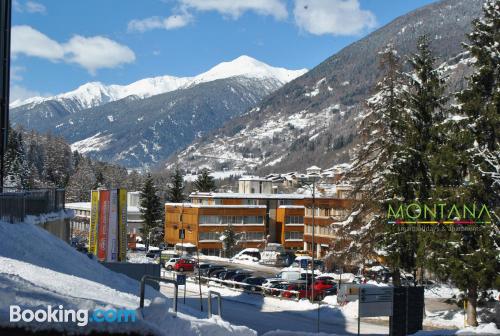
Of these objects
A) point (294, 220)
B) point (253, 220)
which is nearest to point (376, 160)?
point (253, 220)

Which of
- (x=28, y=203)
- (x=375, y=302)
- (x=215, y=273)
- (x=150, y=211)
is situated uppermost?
(x=28, y=203)

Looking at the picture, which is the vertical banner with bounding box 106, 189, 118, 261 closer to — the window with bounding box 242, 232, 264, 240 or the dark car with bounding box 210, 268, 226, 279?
the dark car with bounding box 210, 268, 226, 279

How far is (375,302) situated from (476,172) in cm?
1131

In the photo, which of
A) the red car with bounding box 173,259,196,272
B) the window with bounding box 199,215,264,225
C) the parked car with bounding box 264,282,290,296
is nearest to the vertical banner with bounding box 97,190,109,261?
the parked car with bounding box 264,282,290,296

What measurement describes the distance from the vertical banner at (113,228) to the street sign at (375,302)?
74.1 ft

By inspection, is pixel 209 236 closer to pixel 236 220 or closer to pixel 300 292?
pixel 236 220

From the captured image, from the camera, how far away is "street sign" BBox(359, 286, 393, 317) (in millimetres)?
19438

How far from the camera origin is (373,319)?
34156 millimetres

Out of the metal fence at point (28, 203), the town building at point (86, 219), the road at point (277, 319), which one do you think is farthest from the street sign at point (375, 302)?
the town building at point (86, 219)

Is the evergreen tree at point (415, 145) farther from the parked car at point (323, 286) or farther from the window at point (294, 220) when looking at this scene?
the window at point (294, 220)

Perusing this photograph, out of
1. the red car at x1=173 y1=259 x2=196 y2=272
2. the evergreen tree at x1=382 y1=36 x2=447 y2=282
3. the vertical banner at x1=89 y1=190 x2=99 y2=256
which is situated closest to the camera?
the evergreen tree at x1=382 y1=36 x2=447 y2=282

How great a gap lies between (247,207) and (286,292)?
159 ft

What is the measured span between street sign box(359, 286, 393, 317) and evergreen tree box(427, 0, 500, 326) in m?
9.23

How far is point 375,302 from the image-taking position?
1955 cm
